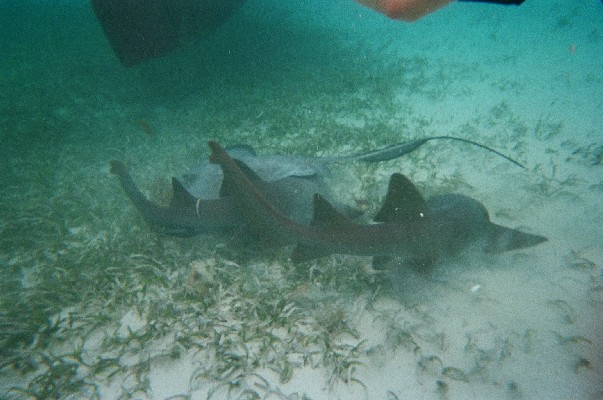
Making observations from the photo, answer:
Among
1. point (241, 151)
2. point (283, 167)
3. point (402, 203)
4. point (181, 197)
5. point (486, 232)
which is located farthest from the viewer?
point (241, 151)

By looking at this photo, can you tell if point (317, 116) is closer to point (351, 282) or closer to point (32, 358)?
point (351, 282)

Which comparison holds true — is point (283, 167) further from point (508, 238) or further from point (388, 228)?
point (508, 238)

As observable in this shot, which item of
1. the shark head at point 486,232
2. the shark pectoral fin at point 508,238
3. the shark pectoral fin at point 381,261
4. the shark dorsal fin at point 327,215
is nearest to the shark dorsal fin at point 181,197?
the shark dorsal fin at point 327,215

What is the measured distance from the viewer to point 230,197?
3.28 m

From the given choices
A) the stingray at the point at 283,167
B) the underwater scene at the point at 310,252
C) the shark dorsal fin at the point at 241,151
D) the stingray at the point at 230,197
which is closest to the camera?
the underwater scene at the point at 310,252

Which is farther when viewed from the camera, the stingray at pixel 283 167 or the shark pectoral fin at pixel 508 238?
the stingray at pixel 283 167

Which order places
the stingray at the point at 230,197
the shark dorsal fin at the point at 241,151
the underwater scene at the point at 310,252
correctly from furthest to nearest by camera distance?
the shark dorsal fin at the point at 241,151, the stingray at the point at 230,197, the underwater scene at the point at 310,252

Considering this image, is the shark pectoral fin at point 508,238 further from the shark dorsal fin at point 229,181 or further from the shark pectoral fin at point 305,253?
the shark dorsal fin at point 229,181

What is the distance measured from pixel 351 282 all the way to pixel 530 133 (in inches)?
241

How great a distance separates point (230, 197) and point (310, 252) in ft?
3.44

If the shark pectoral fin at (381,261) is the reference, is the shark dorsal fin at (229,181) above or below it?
above

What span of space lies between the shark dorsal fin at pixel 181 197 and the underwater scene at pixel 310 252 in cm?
2

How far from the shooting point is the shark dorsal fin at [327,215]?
2.98 meters

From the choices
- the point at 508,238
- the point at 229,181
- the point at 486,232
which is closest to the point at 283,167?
the point at 229,181
